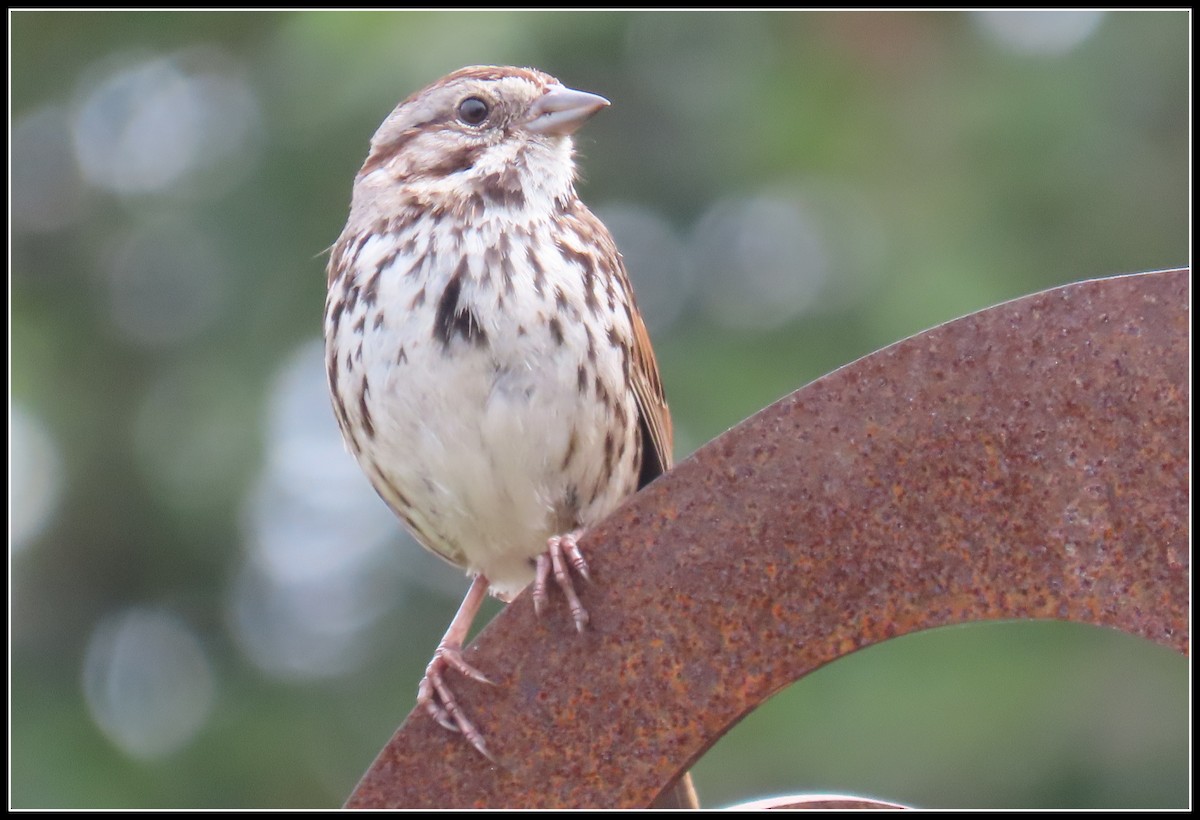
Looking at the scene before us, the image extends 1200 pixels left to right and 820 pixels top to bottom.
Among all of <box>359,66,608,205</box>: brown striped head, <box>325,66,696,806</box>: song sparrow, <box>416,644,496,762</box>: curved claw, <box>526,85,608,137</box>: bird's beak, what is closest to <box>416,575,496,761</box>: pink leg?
<box>416,644,496,762</box>: curved claw

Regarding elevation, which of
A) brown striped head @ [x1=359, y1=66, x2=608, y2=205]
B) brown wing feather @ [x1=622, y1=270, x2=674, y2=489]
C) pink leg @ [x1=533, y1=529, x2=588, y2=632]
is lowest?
brown wing feather @ [x1=622, y1=270, x2=674, y2=489]

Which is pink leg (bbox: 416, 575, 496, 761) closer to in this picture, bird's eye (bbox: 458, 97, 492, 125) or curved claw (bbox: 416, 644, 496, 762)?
curved claw (bbox: 416, 644, 496, 762)

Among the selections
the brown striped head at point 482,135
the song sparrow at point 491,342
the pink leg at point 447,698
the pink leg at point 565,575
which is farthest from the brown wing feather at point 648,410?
the pink leg at point 565,575

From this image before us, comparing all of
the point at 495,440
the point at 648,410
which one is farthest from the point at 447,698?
the point at 648,410

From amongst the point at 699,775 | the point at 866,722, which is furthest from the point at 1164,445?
the point at 699,775

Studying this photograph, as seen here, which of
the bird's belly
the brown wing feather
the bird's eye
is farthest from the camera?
the bird's eye

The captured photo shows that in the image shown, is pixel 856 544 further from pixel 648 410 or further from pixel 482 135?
pixel 482 135

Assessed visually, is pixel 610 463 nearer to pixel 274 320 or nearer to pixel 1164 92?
pixel 274 320
